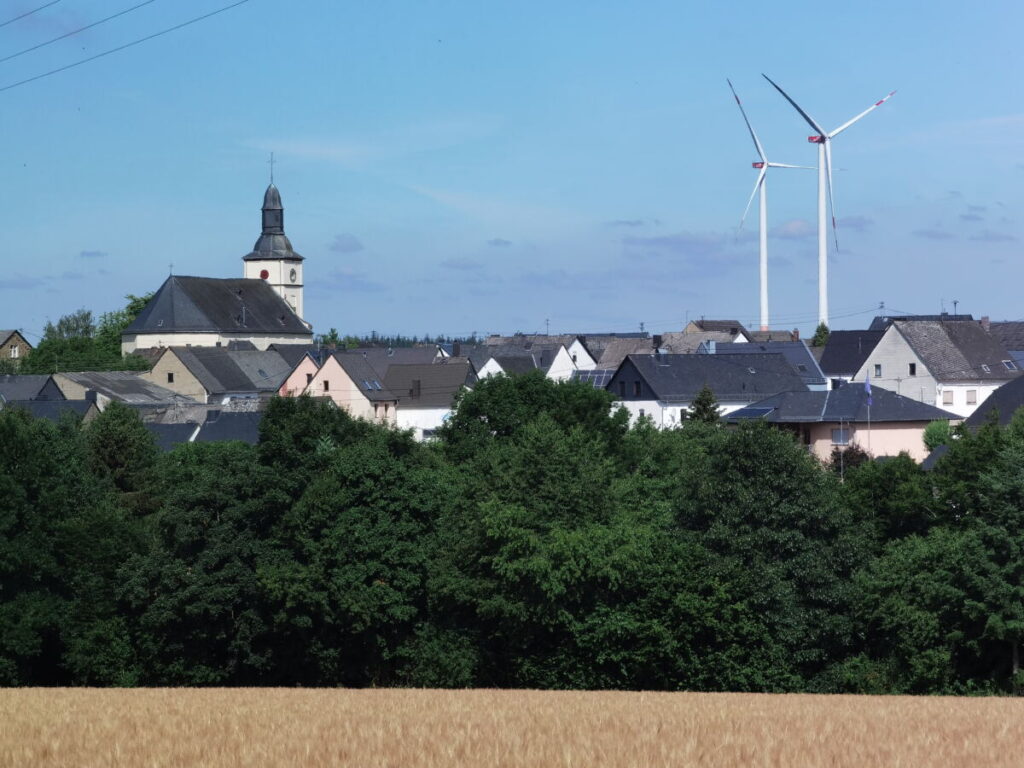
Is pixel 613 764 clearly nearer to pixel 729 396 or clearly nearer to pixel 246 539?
pixel 246 539

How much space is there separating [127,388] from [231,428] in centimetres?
4323

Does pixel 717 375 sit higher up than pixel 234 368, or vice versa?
pixel 234 368

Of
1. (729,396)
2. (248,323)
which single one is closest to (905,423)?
(729,396)

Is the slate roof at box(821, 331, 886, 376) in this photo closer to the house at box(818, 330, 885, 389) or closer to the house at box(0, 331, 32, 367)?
the house at box(818, 330, 885, 389)

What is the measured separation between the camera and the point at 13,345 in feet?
620

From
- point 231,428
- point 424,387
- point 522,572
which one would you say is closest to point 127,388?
point 424,387

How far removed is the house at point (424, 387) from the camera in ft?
398

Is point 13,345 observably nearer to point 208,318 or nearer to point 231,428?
point 208,318

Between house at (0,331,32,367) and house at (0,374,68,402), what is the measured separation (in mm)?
62501

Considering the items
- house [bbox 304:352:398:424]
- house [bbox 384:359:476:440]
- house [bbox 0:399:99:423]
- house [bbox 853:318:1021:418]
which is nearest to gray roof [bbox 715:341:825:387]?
house [bbox 853:318:1021:418]

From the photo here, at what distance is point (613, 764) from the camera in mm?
15688

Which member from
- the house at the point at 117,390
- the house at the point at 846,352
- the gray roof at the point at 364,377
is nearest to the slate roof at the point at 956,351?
the house at the point at 846,352

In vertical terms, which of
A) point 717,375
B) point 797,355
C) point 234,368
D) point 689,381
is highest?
point 234,368

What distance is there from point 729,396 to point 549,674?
66.5m
